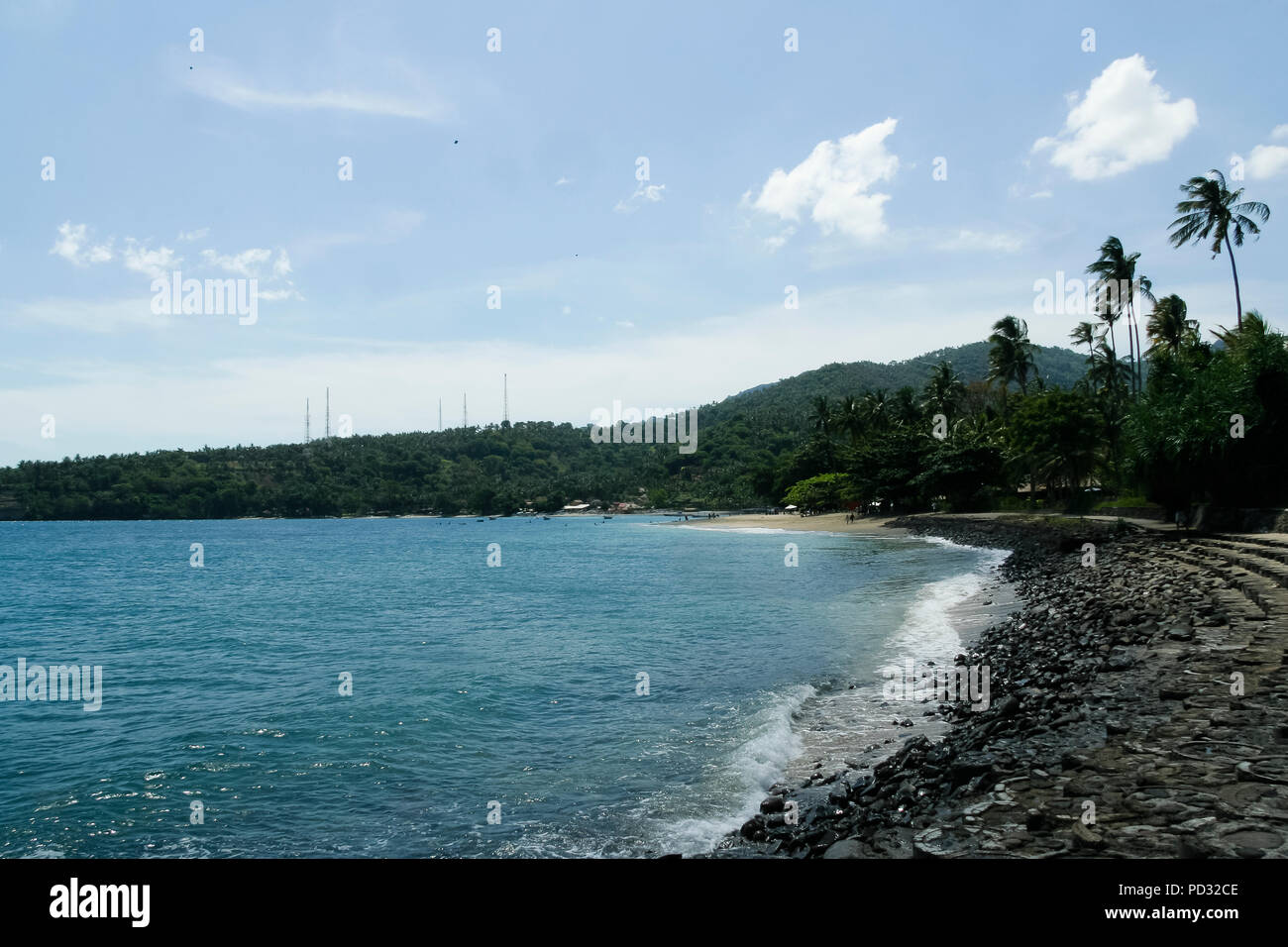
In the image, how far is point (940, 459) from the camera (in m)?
69.8

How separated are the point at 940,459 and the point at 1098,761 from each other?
66.9m

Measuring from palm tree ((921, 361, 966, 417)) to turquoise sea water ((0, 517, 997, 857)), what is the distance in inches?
2039

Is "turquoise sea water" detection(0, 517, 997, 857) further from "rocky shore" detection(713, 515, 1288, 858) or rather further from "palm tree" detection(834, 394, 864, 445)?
"palm tree" detection(834, 394, 864, 445)

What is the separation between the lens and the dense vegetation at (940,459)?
28156mm

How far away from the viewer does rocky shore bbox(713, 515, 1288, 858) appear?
18.3 ft

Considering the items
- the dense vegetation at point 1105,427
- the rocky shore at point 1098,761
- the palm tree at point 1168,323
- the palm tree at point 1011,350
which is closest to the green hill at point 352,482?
the dense vegetation at point 1105,427

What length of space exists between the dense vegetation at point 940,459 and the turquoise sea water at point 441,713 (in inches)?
419
